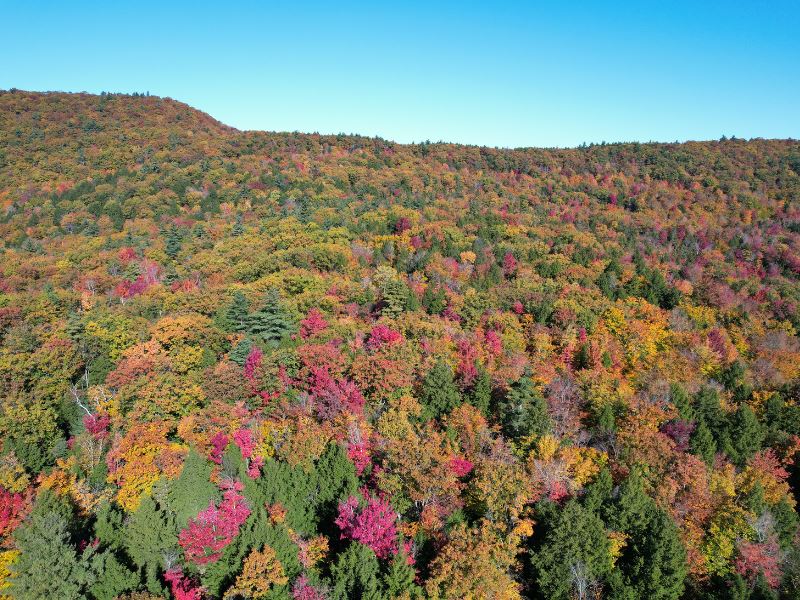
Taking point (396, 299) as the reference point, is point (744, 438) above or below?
below

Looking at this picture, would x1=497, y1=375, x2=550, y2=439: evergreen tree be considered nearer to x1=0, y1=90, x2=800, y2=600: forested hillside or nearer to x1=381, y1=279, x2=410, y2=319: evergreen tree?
x1=0, y1=90, x2=800, y2=600: forested hillside

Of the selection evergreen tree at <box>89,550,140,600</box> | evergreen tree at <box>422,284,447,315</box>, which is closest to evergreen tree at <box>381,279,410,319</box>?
evergreen tree at <box>422,284,447,315</box>

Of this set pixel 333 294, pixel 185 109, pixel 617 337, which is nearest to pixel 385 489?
pixel 333 294

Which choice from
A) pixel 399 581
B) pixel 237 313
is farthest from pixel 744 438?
pixel 237 313

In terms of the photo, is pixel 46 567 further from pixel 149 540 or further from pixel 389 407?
pixel 389 407

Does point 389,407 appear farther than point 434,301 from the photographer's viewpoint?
No

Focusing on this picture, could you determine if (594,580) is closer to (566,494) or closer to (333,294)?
(566,494)

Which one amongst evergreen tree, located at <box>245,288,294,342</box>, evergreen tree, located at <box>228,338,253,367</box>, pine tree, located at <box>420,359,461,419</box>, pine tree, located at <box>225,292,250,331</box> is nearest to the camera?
pine tree, located at <box>420,359,461,419</box>
